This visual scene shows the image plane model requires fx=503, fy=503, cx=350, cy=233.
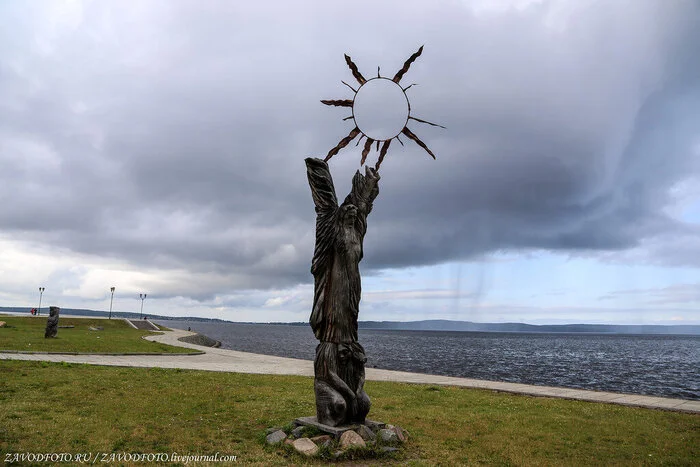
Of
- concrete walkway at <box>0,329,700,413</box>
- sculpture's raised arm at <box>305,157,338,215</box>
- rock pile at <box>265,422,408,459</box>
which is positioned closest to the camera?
rock pile at <box>265,422,408,459</box>

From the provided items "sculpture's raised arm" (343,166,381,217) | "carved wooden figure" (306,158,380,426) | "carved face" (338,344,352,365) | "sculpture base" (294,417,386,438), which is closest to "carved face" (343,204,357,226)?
"carved wooden figure" (306,158,380,426)

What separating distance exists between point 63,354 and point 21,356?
2247 millimetres

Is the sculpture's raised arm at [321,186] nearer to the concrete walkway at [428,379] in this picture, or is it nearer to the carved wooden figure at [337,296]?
the carved wooden figure at [337,296]

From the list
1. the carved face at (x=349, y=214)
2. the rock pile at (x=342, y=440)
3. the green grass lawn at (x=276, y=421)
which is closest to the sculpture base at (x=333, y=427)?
the rock pile at (x=342, y=440)

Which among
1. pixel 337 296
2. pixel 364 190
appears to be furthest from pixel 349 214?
pixel 337 296

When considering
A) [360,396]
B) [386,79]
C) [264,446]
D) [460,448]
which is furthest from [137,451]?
[386,79]

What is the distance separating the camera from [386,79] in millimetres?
7180

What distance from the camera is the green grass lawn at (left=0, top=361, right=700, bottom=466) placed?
7.31 metres

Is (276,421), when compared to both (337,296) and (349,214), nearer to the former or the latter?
(337,296)

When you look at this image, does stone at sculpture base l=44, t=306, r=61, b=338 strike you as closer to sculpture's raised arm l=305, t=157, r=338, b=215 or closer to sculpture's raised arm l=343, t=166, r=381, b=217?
sculpture's raised arm l=305, t=157, r=338, b=215

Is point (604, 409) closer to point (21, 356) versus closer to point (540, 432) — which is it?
point (540, 432)

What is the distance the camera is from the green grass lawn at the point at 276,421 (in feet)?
24.0

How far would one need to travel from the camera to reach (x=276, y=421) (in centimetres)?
925

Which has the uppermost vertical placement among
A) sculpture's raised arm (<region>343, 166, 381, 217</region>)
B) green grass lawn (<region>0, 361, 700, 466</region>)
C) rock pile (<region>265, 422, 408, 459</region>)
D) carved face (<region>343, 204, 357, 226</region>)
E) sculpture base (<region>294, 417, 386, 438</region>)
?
sculpture's raised arm (<region>343, 166, 381, 217</region>)
